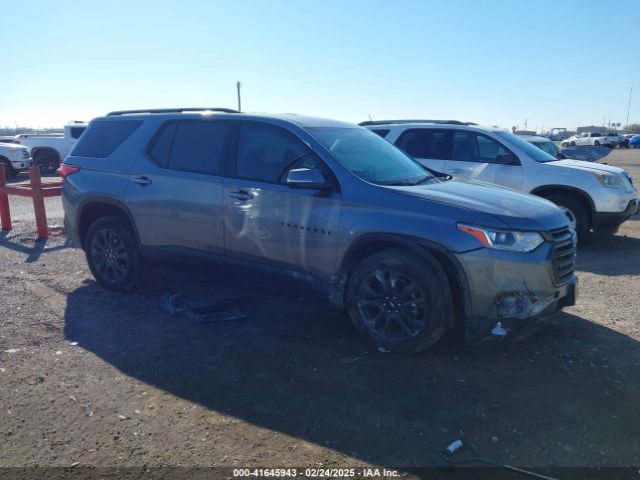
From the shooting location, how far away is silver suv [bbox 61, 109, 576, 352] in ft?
13.0

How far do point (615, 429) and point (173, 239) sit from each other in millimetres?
3960

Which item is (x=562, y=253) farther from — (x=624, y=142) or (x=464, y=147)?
(x=624, y=142)

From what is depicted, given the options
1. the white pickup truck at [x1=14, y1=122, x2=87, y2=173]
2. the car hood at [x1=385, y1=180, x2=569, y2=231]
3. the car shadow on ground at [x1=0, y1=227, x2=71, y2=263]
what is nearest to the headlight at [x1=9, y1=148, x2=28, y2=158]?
the white pickup truck at [x1=14, y1=122, x2=87, y2=173]

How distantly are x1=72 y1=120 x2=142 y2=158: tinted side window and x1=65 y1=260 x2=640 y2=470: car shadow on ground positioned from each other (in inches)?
65.8

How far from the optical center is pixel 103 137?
19.5ft

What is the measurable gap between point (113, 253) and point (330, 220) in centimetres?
271

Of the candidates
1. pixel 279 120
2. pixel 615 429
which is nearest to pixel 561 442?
pixel 615 429

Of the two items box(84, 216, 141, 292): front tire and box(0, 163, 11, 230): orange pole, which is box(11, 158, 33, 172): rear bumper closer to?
box(0, 163, 11, 230): orange pole

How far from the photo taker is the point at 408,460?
9.82ft

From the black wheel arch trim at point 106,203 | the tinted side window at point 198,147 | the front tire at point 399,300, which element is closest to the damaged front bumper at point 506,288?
the front tire at point 399,300

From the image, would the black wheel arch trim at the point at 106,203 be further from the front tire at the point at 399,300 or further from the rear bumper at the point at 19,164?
the rear bumper at the point at 19,164

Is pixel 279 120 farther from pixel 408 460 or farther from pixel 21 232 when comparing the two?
pixel 21 232

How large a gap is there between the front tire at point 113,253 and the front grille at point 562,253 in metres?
3.96

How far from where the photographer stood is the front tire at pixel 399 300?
4.03 m
